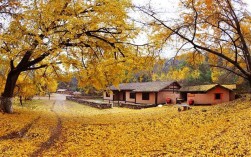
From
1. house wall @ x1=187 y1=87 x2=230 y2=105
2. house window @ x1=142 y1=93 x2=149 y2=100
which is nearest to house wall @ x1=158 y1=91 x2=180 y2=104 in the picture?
house window @ x1=142 y1=93 x2=149 y2=100

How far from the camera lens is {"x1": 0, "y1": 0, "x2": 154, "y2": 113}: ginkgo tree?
45.5 feet

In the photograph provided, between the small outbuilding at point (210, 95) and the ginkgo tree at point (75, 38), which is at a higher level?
the ginkgo tree at point (75, 38)

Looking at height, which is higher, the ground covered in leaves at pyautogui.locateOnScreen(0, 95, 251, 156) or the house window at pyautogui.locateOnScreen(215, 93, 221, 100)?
the house window at pyautogui.locateOnScreen(215, 93, 221, 100)

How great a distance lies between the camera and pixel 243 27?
77.0ft

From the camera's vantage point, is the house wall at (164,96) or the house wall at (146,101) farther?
the house wall at (146,101)

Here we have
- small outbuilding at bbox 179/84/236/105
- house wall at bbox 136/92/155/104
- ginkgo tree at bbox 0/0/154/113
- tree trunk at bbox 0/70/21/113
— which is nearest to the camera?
ginkgo tree at bbox 0/0/154/113

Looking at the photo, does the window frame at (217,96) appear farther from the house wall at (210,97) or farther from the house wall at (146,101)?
the house wall at (146,101)

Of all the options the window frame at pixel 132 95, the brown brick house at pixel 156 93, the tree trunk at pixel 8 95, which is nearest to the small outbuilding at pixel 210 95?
the brown brick house at pixel 156 93

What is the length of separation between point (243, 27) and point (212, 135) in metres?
15.7

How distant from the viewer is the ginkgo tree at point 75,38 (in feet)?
45.5

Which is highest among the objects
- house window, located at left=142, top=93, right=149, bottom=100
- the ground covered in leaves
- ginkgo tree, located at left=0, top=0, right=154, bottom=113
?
ginkgo tree, located at left=0, top=0, right=154, bottom=113

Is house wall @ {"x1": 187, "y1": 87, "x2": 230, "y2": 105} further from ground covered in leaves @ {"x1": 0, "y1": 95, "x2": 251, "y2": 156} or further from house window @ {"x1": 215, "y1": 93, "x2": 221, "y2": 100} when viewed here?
ground covered in leaves @ {"x1": 0, "y1": 95, "x2": 251, "y2": 156}

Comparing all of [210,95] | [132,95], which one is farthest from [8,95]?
[132,95]

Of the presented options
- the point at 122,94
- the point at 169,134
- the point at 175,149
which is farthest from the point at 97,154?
the point at 122,94
